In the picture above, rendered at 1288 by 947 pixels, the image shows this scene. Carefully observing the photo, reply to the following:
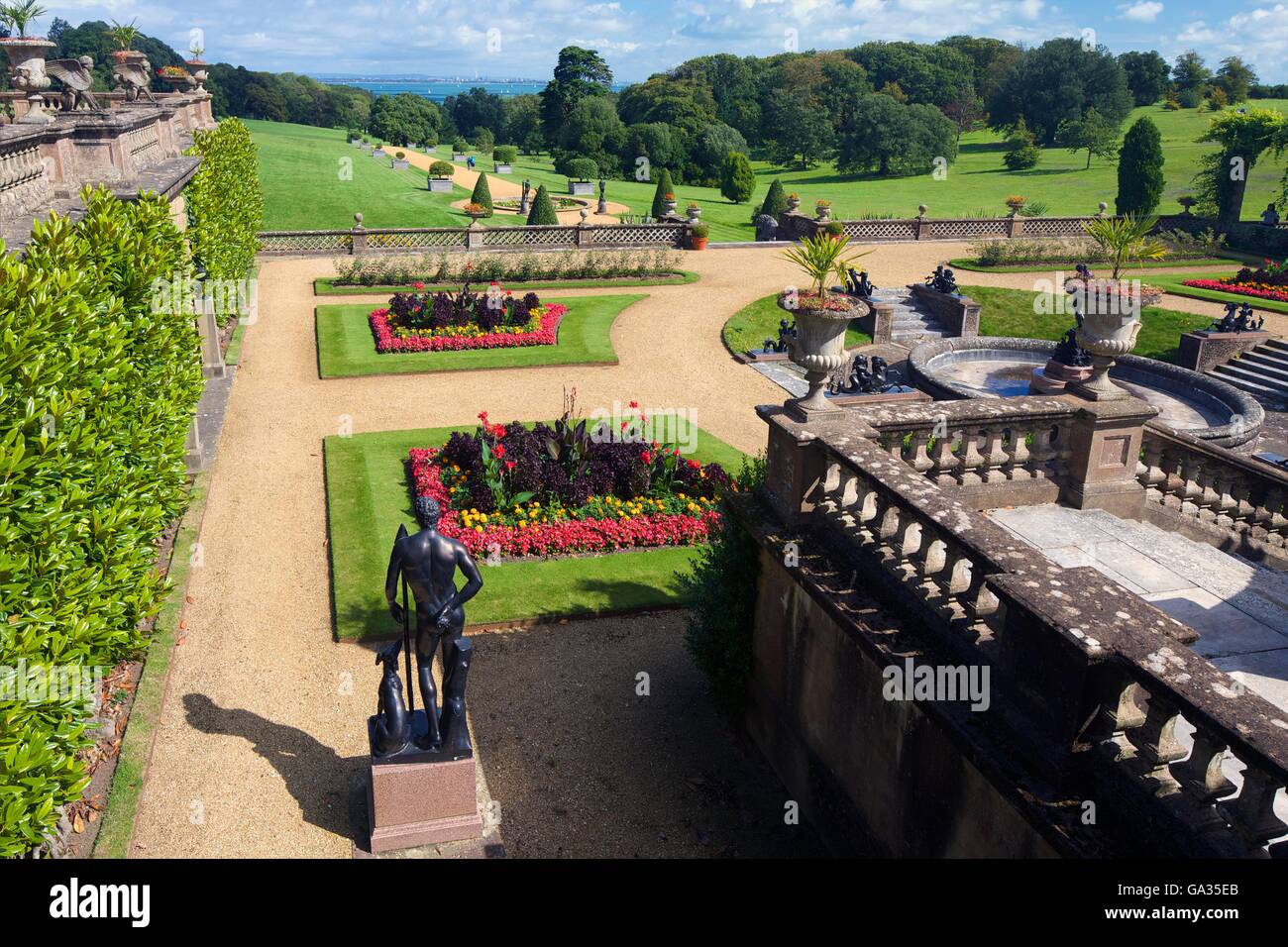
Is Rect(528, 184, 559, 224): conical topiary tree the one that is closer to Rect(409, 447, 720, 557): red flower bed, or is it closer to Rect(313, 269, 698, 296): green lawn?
Rect(313, 269, 698, 296): green lawn

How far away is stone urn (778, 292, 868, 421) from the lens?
10383 mm

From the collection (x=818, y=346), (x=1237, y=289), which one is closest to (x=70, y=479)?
(x=818, y=346)

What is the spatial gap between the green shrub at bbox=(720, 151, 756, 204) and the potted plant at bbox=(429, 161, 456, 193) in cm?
1764

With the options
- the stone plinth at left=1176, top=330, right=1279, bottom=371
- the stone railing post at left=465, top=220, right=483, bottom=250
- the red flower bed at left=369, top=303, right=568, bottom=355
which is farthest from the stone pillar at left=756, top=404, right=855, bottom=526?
the stone railing post at left=465, top=220, right=483, bottom=250

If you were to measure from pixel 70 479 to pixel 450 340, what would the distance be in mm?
19050

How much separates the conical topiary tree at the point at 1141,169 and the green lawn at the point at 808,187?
22.1 ft

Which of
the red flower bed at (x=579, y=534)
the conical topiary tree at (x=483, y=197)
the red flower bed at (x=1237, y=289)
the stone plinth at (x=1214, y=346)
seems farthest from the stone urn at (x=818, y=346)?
the conical topiary tree at (x=483, y=197)

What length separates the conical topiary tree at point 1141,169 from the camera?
5147 centimetres

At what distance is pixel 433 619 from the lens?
9.34m

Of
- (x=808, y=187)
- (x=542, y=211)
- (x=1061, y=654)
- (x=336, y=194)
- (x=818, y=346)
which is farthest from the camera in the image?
(x=808, y=187)

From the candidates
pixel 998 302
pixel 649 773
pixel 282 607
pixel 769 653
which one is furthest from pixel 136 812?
pixel 998 302

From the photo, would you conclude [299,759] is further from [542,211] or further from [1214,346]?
[542,211]

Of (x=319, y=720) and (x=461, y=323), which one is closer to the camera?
(x=319, y=720)

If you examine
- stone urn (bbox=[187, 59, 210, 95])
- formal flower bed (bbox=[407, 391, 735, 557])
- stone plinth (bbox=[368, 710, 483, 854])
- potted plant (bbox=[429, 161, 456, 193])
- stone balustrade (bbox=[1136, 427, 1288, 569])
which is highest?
stone urn (bbox=[187, 59, 210, 95])
